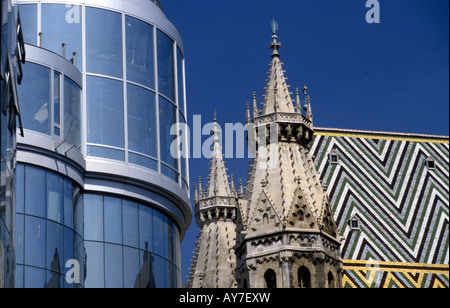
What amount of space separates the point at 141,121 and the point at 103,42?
251cm

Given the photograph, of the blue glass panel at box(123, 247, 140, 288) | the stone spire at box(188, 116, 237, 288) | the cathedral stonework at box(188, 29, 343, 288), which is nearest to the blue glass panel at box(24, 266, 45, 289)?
the blue glass panel at box(123, 247, 140, 288)

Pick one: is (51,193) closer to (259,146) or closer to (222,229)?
(259,146)

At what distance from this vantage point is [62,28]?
128 ft

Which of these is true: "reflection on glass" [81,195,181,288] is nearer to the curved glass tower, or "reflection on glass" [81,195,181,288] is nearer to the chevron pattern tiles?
the curved glass tower

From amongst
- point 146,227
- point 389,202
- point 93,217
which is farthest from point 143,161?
point 389,202

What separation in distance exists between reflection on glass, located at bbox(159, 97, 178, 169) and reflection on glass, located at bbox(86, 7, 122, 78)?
181cm

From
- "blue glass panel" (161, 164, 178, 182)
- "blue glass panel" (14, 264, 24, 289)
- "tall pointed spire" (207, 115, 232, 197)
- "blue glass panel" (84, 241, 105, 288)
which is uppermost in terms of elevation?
"tall pointed spire" (207, 115, 232, 197)

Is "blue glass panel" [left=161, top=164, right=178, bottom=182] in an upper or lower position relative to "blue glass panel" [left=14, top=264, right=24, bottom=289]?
upper

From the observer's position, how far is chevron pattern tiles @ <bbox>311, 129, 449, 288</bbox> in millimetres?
58812

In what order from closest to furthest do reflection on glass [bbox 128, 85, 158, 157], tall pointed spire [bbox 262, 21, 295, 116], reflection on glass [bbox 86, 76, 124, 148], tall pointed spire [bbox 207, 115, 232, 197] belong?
reflection on glass [bbox 86, 76, 124, 148]
reflection on glass [bbox 128, 85, 158, 157]
tall pointed spire [bbox 262, 21, 295, 116]
tall pointed spire [bbox 207, 115, 232, 197]

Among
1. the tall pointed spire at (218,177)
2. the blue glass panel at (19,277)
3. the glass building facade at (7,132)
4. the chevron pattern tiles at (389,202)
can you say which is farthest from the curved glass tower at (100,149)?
the tall pointed spire at (218,177)

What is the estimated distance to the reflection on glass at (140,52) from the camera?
39.2 m

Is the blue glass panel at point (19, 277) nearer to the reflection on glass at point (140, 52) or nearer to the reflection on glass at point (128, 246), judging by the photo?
the reflection on glass at point (128, 246)
